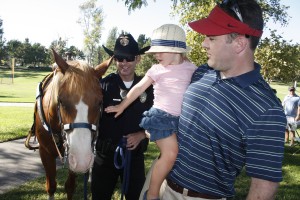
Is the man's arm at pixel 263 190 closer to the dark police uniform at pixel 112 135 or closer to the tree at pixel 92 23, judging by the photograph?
the dark police uniform at pixel 112 135

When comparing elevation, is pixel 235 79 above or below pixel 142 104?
above

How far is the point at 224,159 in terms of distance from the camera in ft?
6.71

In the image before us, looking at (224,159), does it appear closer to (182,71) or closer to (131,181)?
(182,71)

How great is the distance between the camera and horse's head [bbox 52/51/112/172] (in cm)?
270

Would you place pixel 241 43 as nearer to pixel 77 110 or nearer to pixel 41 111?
pixel 77 110

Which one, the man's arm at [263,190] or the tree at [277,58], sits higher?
the tree at [277,58]

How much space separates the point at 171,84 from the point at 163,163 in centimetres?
72

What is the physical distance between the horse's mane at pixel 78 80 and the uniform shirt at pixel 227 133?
1.18 meters

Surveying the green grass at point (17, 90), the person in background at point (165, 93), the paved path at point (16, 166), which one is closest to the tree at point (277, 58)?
the paved path at point (16, 166)

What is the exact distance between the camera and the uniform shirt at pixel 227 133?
5.88 ft

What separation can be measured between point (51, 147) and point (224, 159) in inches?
115

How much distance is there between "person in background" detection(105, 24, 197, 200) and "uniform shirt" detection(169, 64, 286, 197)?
139mm

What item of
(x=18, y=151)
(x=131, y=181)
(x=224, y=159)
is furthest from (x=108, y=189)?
(x=18, y=151)

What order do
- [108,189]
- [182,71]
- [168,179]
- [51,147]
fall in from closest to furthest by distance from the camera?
[168,179] → [182,71] → [108,189] → [51,147]
